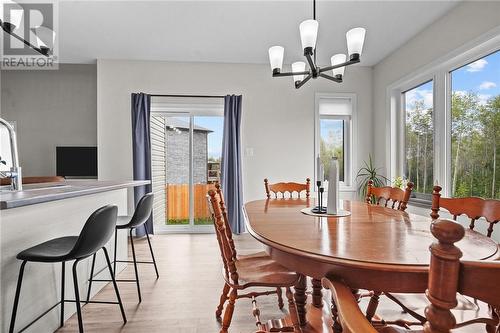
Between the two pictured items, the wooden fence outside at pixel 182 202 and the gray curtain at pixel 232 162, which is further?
the wooden fence outside at pixel 182 202

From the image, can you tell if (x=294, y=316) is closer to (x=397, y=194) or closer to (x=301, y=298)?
(x=301, y=298)

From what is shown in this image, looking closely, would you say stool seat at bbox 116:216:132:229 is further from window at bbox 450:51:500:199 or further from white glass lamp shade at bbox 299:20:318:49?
window at bbox 450:51:500:199

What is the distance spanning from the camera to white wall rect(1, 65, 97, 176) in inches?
183

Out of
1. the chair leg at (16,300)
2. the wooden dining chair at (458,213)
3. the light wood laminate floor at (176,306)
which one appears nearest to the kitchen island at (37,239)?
the chair leg at (16,300)

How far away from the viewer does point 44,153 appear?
186 inches

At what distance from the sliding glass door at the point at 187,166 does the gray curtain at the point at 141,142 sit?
0.29m

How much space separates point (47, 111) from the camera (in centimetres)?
472

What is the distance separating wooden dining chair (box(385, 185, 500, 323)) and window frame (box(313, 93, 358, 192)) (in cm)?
272

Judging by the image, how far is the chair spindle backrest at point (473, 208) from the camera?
1.42 meters

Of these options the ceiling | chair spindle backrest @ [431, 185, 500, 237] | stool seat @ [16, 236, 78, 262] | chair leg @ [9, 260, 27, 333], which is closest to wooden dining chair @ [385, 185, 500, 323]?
chair spindle backrest @ [431, 185, 500, 237]

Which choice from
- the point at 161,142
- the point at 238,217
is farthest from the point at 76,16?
the point at 238,217

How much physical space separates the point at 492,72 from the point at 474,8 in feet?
2.06

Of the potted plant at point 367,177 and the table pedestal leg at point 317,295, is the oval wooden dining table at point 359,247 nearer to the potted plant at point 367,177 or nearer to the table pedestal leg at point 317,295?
the table pedestal leg at point 317,295

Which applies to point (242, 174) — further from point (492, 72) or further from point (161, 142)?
point (492, 72)
